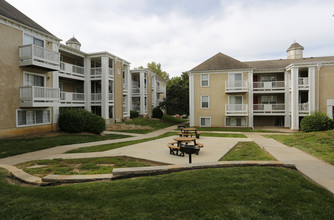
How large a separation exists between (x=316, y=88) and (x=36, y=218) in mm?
26857

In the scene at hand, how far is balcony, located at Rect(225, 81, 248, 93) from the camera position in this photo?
77.8 feet

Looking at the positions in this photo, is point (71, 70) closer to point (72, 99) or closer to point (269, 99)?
point (72, 99)

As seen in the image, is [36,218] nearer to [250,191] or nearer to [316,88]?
[250,191]

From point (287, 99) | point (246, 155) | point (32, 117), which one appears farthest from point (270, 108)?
point (32, 117)

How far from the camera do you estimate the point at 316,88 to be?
71.3 ft

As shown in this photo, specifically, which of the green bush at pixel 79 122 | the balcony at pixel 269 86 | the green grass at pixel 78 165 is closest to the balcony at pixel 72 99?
the green bush at pixel 79 122

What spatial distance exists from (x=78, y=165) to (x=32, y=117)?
1150cm

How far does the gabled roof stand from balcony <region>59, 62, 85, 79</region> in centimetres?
1413

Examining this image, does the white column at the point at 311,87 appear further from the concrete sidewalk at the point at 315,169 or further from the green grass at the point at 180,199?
the green grass at the point at 180,199

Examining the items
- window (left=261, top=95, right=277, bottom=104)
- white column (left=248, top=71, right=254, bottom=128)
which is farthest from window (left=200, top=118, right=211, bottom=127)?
window (left=261, top=95, right=277, bottom=104)

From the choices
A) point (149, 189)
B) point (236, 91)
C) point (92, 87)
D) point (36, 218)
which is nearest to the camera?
point (36, 218)

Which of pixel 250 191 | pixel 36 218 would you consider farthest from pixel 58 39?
pixel 250 191

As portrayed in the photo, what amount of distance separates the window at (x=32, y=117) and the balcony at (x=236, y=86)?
19708 mm

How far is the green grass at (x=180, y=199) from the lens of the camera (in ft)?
11.4
